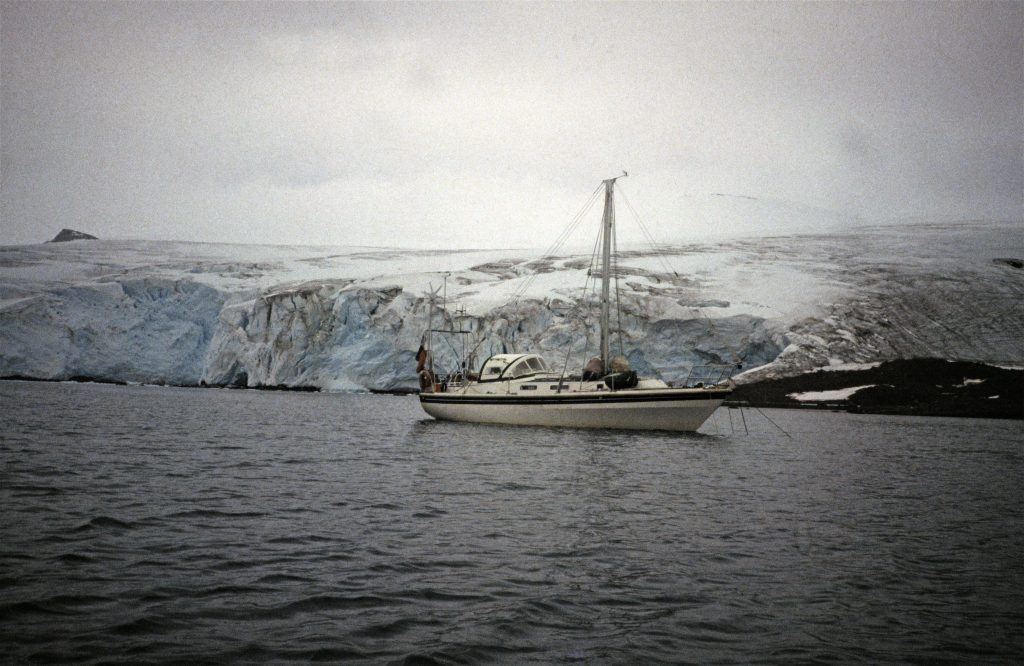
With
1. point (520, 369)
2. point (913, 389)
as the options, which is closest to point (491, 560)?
point (520, 369)

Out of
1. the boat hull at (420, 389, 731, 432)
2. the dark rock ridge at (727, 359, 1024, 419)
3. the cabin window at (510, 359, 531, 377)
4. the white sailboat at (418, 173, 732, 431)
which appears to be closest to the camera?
the boat hull at (420, 389, 731, 432)

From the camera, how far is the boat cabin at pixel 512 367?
3712 cm

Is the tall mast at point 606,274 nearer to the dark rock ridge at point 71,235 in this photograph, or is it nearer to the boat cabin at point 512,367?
the boat cabin at point 512,367

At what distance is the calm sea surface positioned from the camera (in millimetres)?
6492

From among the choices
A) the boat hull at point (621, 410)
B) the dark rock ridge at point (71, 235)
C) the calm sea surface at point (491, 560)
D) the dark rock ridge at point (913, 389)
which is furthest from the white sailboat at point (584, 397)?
the dark rock ridge at point (71, 235)

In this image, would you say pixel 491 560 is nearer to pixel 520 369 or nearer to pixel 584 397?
pixel 584 397

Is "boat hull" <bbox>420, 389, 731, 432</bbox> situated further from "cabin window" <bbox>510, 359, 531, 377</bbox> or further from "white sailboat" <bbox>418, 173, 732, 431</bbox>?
"cabin window" <bbox>510, 359, 531, 377</bbox>

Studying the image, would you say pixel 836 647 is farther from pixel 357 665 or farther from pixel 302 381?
pixel 302 381

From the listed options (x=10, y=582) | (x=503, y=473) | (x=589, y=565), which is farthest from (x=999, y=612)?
(x=503, y=473)

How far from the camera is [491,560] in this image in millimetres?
9180

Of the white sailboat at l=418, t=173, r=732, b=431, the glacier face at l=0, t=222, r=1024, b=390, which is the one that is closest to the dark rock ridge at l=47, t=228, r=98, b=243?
the glacier face at l=0, t=222, r=1024, b=390

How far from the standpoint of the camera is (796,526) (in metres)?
12.2

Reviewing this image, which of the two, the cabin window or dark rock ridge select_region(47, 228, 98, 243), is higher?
dark rock ridge select_region(47, 228, 98, 243)

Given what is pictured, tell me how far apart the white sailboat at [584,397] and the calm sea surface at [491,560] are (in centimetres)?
1254
